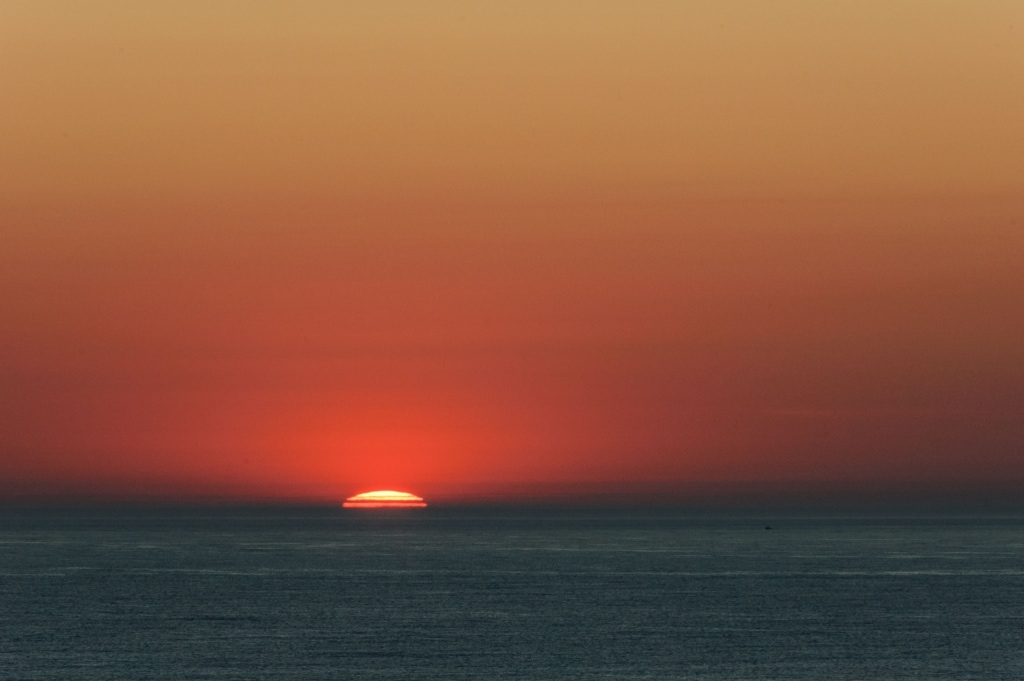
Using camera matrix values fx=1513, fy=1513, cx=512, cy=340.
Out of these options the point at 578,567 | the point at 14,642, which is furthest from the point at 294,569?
the point at 14,642

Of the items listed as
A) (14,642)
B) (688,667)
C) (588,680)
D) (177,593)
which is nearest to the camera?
(588,680)

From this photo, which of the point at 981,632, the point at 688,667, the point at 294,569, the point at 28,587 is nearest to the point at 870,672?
the point at 688,667

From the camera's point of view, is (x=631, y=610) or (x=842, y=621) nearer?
(x=842, y=621)

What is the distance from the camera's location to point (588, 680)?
7681 cm

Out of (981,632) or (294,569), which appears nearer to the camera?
(981,632)

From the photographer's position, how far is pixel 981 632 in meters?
104

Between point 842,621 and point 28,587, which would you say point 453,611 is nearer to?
point 842,621

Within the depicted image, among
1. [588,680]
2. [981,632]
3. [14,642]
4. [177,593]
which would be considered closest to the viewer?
[588,680]

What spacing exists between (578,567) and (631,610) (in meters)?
67.1

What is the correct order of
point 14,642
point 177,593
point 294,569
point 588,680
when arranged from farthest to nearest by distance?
point 294,569, point 177,593, point 14,642, point 588,680

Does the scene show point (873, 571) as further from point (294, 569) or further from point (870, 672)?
point (870, 672)

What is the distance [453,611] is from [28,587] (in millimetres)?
55522

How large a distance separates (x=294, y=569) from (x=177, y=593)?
135 feet

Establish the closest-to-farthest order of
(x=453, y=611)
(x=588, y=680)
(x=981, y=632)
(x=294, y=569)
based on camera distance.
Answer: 1. (x=588, y=680)
2. (x=981, y=632)
3. (x=453, y=611)
4. (x=294, y=569)
